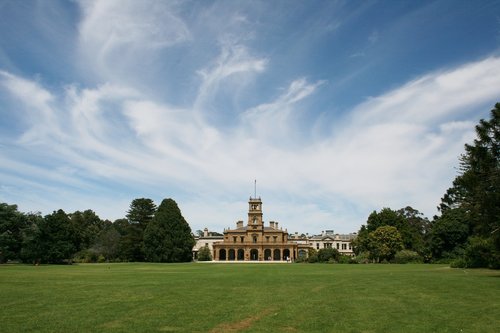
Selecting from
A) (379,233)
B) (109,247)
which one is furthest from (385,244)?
(109,247)

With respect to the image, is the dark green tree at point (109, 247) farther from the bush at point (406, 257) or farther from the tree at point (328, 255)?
the bush at point (406, 257)

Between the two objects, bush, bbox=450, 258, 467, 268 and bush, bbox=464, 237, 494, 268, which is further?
bush, bbox=450, 258, 467, 268

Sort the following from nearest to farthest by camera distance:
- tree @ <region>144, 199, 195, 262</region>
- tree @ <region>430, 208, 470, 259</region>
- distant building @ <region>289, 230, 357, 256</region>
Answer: tree @ <region>430, 208, 470, 259</region>
tree @ <region>144, 199, 195, 262</region>
distant building @ <region>289, 230, 357, 256</region>

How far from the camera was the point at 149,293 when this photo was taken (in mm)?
16016

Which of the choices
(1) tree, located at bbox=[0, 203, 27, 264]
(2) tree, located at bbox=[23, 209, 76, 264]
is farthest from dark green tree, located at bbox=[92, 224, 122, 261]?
(1) tree, located at bbox=[0, 203, 27, 264]

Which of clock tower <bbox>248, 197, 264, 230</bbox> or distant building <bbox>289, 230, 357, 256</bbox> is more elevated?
clock tower <bbox>248, 197, 264, 230</bbox>

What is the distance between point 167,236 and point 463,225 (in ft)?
143

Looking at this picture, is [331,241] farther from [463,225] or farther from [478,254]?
[478,254]

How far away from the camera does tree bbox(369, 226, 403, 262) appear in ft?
197

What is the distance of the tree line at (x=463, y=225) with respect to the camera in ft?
76.9

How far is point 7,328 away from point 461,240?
5521 centimetres

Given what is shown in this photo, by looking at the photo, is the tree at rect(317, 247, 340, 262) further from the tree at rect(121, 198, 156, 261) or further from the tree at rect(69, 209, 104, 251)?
the tree at rect(69, 209, 104, 251)

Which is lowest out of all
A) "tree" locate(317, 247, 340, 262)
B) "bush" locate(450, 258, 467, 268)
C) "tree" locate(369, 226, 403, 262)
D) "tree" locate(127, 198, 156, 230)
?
"bush" locate(450, 258, 467, 268)

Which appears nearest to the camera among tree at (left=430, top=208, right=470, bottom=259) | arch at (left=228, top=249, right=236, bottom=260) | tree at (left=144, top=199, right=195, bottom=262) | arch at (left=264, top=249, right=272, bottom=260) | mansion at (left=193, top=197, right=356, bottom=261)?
tree at (left=430, top=208, right=470, bottom=259)
